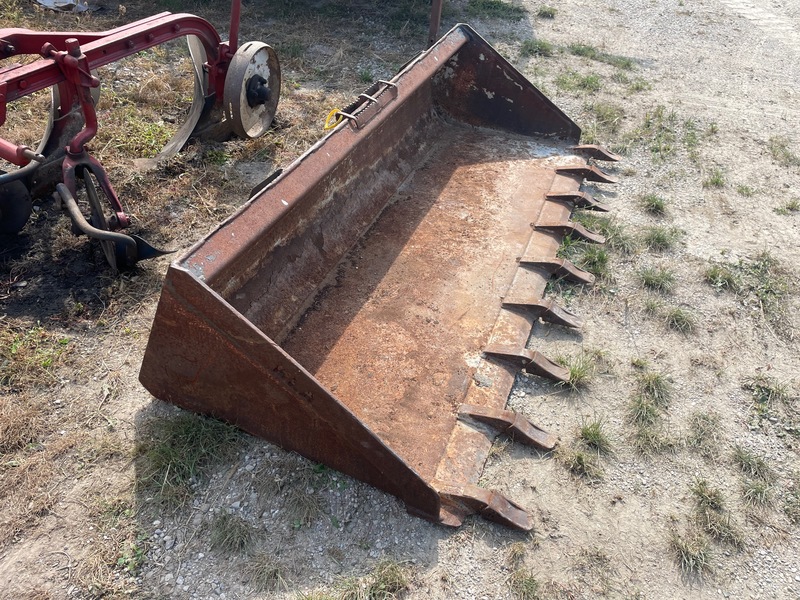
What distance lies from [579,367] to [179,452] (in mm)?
1996

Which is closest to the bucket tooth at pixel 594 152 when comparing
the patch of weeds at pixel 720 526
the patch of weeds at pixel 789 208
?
the patch of weeds at pixel 789 208

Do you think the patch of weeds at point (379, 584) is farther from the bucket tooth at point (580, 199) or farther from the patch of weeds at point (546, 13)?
the patch of weeds at point (546, 13)

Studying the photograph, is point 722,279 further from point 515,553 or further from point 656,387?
point 515,553

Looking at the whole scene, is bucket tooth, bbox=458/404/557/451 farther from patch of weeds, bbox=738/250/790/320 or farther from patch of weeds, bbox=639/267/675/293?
patch of weeds, bbox=738/250/790/320

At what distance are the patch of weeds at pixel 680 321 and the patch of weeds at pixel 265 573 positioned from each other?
8.24 ft

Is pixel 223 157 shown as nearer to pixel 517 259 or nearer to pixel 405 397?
pixel 517 259

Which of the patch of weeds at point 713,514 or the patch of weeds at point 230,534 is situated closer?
the patch of weeds at point 230,534

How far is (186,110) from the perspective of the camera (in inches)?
219

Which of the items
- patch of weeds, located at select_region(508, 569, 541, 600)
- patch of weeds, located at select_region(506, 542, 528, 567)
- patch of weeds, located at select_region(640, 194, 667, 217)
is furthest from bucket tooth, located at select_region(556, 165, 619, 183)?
patch of weeds, located at select_region(508, 569, 541, 600)

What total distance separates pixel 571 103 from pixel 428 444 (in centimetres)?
458

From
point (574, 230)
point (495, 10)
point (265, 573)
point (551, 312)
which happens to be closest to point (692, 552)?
point (551, 312)

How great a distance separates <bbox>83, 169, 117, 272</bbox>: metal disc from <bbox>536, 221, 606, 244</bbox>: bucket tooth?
8.55 feet

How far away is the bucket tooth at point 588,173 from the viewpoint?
455 cm

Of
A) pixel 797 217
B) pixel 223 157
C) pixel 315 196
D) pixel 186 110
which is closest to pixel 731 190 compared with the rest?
pixel 797 217
